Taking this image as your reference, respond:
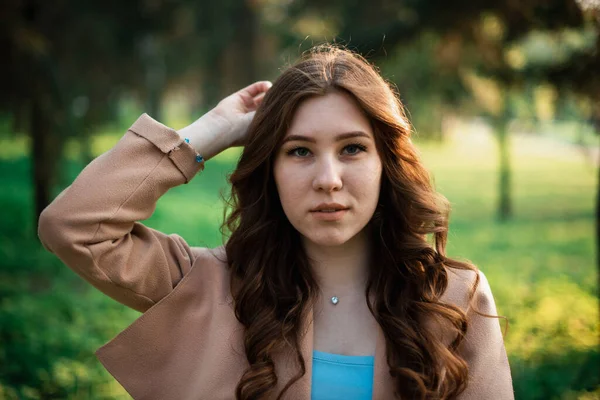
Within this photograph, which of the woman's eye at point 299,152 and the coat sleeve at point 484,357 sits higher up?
the woman's eye at point 299,152

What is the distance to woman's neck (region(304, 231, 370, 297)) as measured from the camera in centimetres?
234

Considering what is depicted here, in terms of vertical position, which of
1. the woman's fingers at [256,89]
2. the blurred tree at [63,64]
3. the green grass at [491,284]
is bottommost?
the green grass at [491,284]

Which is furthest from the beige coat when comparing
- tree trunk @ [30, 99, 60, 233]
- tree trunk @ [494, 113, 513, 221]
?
tree trunk @ [494, 113, 513, 221]

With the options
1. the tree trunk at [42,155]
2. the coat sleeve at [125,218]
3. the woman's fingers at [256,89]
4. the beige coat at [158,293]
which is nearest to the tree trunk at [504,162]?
the tree trunk at [42,155]

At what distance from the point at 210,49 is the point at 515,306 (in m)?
11.5

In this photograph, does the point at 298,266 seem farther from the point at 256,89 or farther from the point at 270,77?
the point at 270,77

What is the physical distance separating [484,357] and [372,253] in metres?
0.55

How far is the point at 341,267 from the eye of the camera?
236 cm

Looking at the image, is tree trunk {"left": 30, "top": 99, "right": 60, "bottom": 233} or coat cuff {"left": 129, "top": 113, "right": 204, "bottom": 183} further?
tree trunk {"left": 30, "top": 99, "right": 60, "bottom": 233}

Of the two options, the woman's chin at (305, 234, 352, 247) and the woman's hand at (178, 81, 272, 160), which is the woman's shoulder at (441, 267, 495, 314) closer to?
the woman's chin at (305, 234, 352, 247)

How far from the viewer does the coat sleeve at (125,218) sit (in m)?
2.08

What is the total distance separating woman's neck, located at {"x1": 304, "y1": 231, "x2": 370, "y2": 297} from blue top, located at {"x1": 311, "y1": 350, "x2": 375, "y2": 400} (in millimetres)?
256

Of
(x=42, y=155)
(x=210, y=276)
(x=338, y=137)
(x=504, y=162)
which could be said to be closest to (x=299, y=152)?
(x=338, y=137)

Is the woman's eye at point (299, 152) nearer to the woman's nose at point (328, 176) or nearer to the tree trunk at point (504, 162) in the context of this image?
the woman's nose at point (328, 176)
